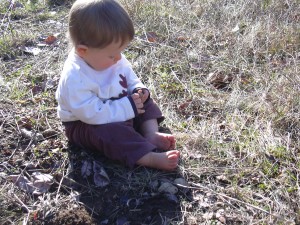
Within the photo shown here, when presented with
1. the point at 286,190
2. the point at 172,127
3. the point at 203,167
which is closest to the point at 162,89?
the point at 172,127

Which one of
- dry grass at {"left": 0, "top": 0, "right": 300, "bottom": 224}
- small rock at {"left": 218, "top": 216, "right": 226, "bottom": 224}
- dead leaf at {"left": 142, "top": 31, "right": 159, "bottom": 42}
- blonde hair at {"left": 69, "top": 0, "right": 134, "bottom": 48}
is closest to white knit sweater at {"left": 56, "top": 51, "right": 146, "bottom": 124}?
blonde hair at {"left": 69, "top": 0, "right": 134, "bottom": 48}

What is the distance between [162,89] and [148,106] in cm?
49

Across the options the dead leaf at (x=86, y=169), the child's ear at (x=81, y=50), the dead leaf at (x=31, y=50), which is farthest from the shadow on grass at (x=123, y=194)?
the dead leaf at (x=31, y=50)

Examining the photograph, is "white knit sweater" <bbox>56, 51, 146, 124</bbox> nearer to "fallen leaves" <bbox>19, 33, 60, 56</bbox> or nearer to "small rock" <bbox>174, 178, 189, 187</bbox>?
"small rock" <bbox>174, 178, 189, 187</bbox>

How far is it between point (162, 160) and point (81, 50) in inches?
28.2

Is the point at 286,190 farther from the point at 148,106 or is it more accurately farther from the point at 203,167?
the point at 148,106

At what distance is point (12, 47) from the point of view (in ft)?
12.1

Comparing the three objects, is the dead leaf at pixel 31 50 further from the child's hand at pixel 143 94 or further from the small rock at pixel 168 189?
the small rock at pixel 168 189

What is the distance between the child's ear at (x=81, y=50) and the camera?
2.39 meters

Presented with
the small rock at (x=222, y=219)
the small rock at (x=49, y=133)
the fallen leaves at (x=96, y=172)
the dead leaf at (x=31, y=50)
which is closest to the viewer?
the small rock at (x=222, y=219)

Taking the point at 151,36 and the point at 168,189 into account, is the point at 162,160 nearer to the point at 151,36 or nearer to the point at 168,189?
the point at 168,189

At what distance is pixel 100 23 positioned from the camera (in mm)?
2289

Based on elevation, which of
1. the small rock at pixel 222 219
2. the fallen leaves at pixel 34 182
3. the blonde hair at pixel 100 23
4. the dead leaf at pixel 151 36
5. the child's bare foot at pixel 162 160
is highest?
the blonde hair at pixel 100 23

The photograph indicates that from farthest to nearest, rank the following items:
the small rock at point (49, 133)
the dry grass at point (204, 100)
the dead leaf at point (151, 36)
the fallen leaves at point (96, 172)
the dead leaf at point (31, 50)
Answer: the dead leaf at point (151, 36) → the dead leaf at point (31, 50) → the small rock at point (49, 133) → the fallen leaves at point (96, 172) → the dry grass at point (204, 100)
